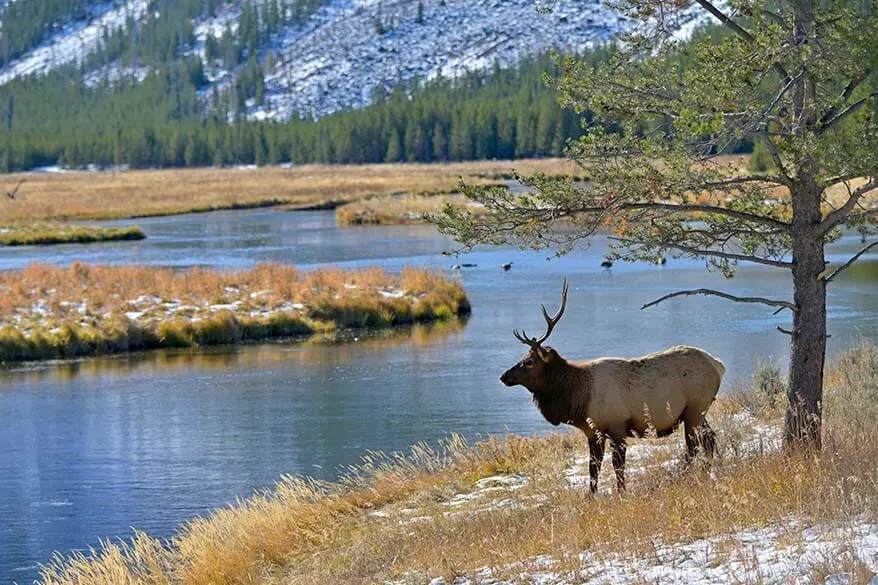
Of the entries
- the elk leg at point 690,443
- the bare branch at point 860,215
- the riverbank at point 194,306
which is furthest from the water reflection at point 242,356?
the bare branch at point 860,215

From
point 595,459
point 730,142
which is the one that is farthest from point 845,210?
point 595,459

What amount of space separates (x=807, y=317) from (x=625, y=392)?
1911 mm

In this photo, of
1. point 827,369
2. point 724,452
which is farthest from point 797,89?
point 827,369

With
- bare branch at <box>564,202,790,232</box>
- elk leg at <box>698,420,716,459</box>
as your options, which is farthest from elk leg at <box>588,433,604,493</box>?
bare branch at <box>564,202,790,232</box>

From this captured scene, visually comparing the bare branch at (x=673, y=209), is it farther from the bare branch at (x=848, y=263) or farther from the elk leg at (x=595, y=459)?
the elk leg at (x=595, y=459)

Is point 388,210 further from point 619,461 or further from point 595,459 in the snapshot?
point 619,461

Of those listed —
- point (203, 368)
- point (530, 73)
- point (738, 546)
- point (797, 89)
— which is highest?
point (530, 73)

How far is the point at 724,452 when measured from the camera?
39.0ft

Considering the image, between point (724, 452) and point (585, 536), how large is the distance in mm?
3505

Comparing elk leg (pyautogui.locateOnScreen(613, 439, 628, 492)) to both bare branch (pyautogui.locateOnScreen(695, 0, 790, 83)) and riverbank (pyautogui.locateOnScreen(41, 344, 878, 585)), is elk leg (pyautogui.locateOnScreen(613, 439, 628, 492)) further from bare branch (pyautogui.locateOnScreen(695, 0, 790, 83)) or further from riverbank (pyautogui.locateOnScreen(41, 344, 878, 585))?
bare branch (pyautogui.locateOnScreen(695, 0, 790, 83))

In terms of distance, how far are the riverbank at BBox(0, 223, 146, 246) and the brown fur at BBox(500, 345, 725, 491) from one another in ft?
163

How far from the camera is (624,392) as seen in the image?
11.9m

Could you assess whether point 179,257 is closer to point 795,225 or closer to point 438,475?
point 438,475

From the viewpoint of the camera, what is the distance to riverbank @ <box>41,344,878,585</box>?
778cm
